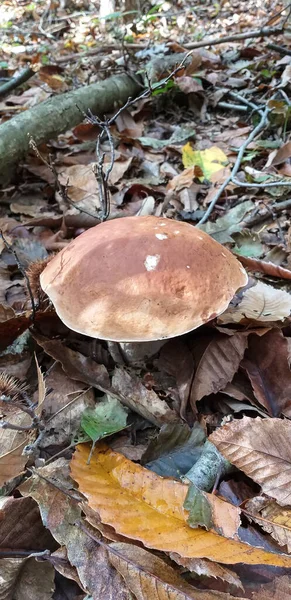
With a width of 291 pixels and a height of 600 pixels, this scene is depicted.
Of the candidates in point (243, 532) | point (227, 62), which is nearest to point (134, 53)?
point (227, 62)

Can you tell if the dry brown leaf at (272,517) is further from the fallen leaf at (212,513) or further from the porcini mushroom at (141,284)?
the porcini mushroom at (141,284)

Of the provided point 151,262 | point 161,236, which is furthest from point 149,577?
point 161,236

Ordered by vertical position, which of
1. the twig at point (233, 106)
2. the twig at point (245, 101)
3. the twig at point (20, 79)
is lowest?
the twig at point (233, 106)

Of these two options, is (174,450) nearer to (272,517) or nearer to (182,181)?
(272,517)

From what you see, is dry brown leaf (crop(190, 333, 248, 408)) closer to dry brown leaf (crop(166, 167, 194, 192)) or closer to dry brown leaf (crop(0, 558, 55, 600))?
dry brown leaf (crop(0, 558, 55, 600))

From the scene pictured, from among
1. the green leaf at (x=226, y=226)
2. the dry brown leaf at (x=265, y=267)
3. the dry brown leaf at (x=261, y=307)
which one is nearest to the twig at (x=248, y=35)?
the green leaf at (x=226, y=226)

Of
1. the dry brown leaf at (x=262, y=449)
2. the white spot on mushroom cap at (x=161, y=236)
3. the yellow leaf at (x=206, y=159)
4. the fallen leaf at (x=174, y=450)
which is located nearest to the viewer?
the dry brown leaf at (x=262, y=449)

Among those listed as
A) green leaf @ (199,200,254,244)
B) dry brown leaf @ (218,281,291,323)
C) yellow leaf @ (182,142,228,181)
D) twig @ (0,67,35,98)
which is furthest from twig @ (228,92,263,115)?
dry brown leaf @ (218,281,291,323)
